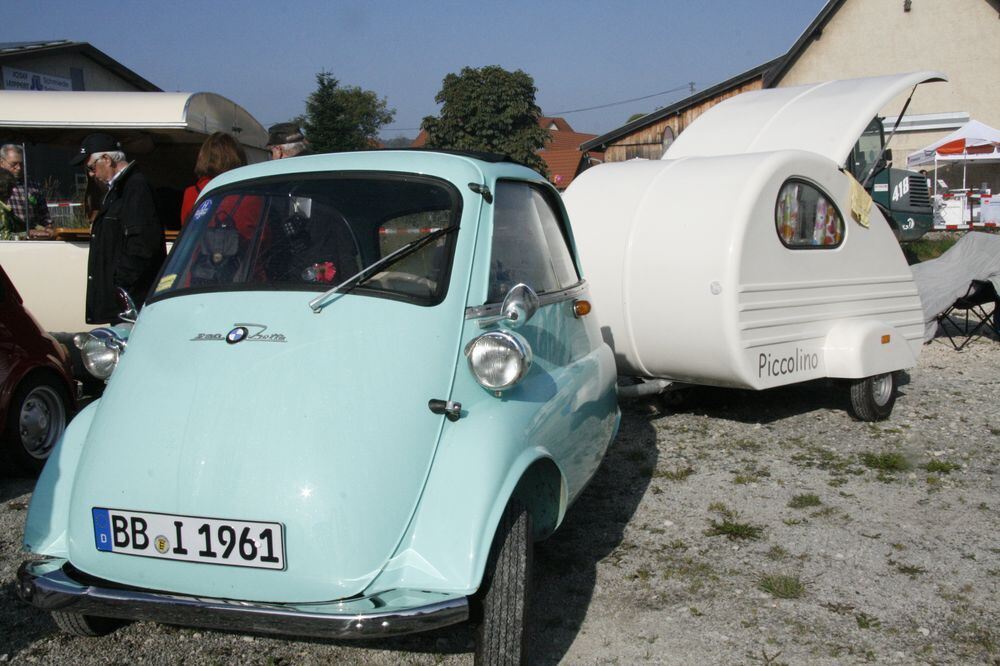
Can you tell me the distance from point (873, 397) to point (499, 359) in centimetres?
440

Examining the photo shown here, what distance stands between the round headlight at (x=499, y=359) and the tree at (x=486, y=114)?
3786 centimetres

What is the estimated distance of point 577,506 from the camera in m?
5.25

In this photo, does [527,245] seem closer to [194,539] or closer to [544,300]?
[544,300]

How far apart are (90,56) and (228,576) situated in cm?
2913

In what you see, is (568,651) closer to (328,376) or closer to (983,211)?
(328,376)

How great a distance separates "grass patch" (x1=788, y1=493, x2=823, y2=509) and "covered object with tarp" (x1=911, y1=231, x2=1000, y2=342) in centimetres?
443

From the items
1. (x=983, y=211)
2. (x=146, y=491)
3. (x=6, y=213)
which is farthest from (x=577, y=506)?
(x=983, y=211)

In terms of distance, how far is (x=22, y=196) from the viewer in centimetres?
923

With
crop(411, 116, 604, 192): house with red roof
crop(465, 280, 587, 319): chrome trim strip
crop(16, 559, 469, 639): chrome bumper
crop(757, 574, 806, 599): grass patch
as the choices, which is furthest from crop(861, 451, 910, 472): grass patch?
crop(411, 116, 604, 192): house with red roof

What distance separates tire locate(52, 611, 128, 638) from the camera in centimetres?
348

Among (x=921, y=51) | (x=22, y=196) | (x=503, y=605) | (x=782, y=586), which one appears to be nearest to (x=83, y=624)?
(x=503, y=605)

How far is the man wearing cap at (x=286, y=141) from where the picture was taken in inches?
253

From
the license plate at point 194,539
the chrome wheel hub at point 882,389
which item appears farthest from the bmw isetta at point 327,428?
the chrome wheel hub at point 882,389

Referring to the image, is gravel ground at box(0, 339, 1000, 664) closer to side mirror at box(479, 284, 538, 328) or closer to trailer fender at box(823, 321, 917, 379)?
trailer fender at box(823, 321, 917, 379)
